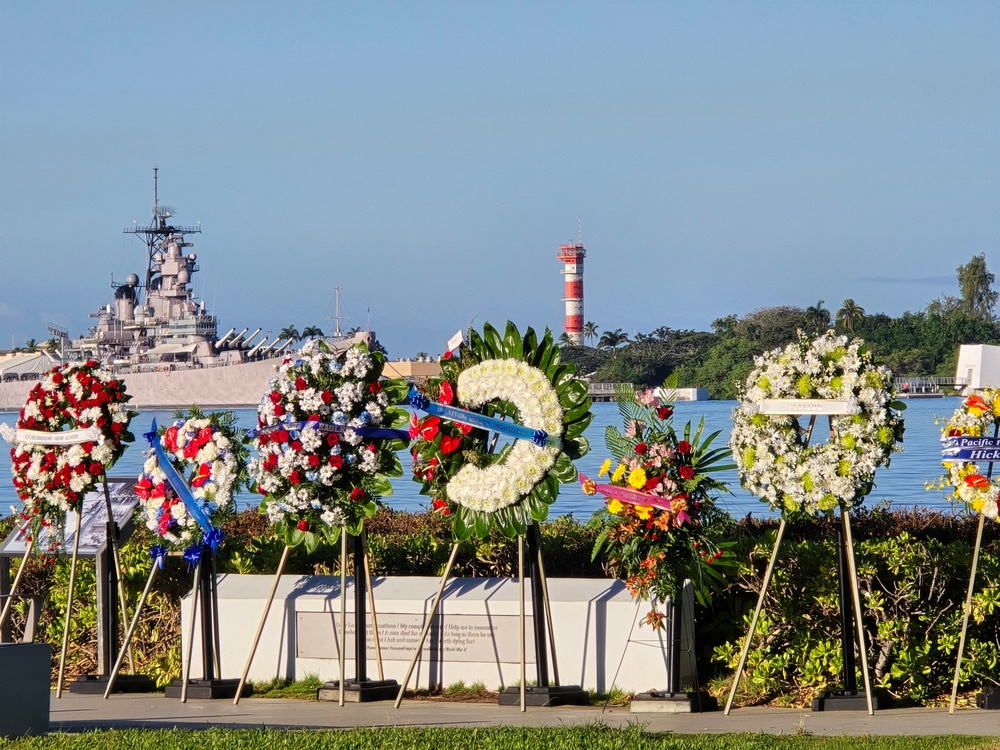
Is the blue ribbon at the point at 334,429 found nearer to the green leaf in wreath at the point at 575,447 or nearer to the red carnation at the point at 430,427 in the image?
the red carnation at the point at 430,427

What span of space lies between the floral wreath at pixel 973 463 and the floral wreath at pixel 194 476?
5.35 meters

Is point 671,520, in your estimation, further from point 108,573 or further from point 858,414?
point 108,573

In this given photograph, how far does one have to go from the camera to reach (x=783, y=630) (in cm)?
1020

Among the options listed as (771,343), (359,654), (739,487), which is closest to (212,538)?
(359,654)

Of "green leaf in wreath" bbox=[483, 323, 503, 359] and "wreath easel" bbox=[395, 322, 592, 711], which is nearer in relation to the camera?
"wreath easel" bbox=[395, 322, 592, 711]

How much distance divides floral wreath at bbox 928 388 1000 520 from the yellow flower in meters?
2.12

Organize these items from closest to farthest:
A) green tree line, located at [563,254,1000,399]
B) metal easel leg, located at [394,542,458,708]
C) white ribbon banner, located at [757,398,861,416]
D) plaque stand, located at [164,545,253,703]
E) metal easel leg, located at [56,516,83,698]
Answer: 1. white ribbon banner, located at [757,398,861,416]
2. metal easel leg, located at [394,542,458,708]
3. plaque stand, located at [164,545,253,703]
4. metal easel leg, located at [56,516,83,698]
5. green tree line, located at [563,254,1000,399]

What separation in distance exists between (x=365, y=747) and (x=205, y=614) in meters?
3.47

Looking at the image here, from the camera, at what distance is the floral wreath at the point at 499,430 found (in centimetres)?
988

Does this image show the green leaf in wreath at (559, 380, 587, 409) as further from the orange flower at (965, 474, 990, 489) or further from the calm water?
the calm water

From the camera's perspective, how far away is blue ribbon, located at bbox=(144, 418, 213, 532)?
1059 centimetres

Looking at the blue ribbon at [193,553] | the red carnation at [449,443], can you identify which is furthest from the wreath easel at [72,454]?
the red carnation at [449,443]

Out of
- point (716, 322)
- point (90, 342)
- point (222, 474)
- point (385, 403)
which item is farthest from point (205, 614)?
point (90, 342)

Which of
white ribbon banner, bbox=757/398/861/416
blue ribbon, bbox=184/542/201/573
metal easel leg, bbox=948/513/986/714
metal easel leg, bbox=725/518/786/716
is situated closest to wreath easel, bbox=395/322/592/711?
metal easel leg, bbox=725/518/786/716
